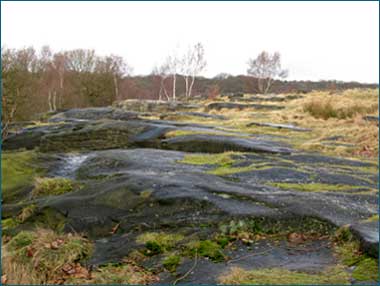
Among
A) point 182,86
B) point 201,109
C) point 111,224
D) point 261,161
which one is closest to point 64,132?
point 261,161

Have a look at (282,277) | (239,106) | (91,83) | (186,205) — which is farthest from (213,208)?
(91,83)

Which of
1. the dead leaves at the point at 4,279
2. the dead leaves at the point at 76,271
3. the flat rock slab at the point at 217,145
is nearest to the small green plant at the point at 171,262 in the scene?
the dead leaves at the point at 76,271

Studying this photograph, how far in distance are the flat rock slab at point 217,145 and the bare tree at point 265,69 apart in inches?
1539

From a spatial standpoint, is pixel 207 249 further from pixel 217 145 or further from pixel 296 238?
pixel 217 145

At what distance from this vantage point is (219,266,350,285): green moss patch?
3.69 m

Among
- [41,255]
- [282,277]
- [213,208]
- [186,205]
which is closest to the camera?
[282,277]

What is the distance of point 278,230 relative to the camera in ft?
16.6

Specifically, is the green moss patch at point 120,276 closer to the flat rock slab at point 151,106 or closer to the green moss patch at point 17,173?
the green moss patch at point 17,173

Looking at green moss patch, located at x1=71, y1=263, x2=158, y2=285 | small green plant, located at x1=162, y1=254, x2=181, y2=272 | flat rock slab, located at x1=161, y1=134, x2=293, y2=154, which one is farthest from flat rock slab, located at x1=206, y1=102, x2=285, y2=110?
green moss patch, located at x1=71, y1=263, x2=158, y2=285

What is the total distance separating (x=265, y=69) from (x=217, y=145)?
136ft

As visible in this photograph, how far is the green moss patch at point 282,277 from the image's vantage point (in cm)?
369

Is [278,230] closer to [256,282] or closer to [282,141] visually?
[256,282]

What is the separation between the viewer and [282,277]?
12.4 feet

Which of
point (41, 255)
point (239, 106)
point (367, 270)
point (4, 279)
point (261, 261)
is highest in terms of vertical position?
point (239, 106)
